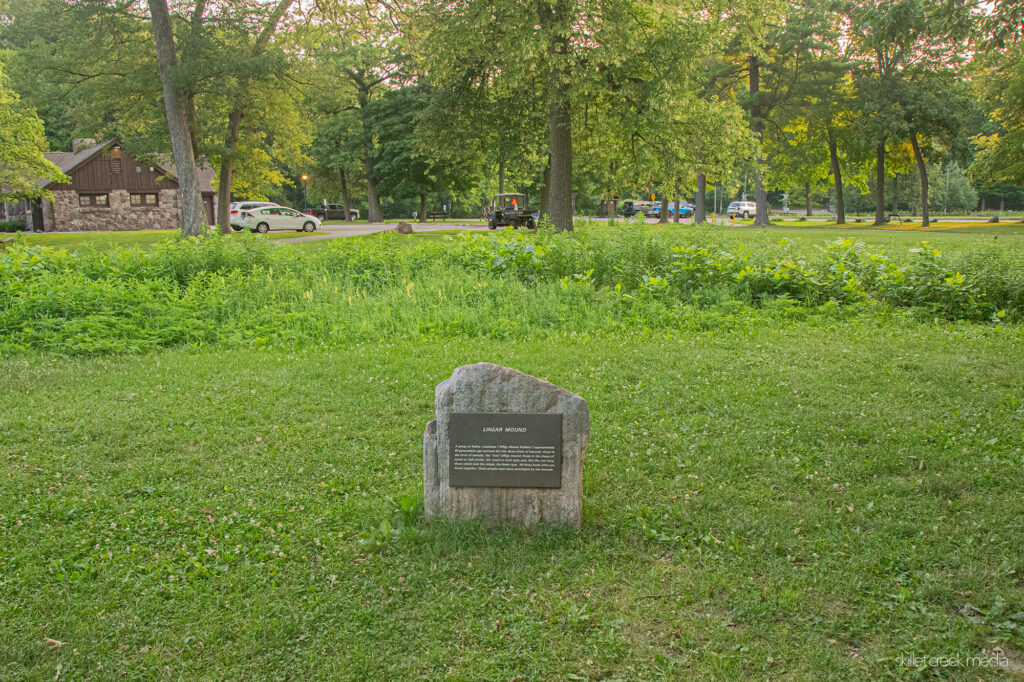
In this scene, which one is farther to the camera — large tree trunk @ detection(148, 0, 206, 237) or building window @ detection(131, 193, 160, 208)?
building window @ detection(131, 193, 160, 208)

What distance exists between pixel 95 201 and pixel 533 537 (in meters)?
48.3

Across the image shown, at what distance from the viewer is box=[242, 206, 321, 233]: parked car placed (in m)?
40.2

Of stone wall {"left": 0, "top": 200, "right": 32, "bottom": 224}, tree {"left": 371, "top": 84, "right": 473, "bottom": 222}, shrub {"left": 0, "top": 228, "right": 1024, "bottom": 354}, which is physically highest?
tree {"left": 371, "top": 84, "right": 473, "bottom": 222}

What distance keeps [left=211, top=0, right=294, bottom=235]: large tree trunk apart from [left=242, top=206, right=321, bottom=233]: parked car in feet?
25.7

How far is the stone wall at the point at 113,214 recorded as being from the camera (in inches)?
1715

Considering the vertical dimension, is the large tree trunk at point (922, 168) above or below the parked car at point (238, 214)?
above

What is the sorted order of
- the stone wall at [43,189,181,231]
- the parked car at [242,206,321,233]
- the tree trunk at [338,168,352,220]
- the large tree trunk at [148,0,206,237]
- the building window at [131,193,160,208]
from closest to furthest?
the large tree trunk at [148,0,206,237]
the parked car at [242,206,321,233]
the stone wall at [43,189,181,231]
the building window at [131,193,160,208]
the tree trunk at [338,168,352,220]

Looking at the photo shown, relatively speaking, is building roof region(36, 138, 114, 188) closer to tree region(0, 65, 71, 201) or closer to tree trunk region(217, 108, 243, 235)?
tree region(0, 65, 71, 201)

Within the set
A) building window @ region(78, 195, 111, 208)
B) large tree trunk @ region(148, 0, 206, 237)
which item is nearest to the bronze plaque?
large tree trunk @ region(148, 0, 206, 237)

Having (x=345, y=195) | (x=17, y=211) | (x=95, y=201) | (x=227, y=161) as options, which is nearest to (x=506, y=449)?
(x=227, y=161)

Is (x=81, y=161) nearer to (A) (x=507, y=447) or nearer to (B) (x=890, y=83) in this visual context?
(B) (x=890, y=83)

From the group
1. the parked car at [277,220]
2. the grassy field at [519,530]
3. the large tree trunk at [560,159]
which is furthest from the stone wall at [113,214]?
the grassy field at [519,530]

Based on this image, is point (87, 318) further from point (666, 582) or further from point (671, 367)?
point (666, 582)

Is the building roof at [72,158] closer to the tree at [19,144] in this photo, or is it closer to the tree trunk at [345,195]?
the tree at [19,144]
